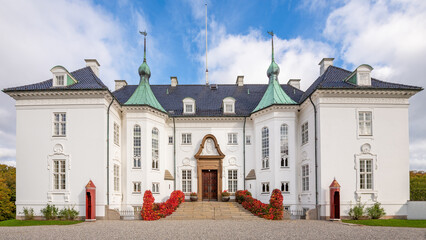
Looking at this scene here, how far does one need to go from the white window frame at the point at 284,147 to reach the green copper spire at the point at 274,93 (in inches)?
82.9

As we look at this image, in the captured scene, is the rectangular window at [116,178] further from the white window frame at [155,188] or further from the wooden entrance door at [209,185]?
the wooden entrance door at [209,185]

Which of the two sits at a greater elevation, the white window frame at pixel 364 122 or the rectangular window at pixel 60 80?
the rectangular window at pixel 60 80

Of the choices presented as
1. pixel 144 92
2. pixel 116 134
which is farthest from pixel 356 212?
pixel 144 92

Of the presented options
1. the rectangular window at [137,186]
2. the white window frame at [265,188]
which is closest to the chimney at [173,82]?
the rectangular window at [137,186]

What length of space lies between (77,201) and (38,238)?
25.8 feet

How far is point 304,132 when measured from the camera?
26469mm

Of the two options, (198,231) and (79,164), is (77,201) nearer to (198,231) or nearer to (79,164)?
(79,164)

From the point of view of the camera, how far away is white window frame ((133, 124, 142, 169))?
2670 centimetres

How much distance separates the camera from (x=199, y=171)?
30.4 m

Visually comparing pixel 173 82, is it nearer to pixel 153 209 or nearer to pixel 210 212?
pixel 210 212

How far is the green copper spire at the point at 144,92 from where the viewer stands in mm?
27609

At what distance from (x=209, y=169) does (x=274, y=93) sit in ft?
28.5

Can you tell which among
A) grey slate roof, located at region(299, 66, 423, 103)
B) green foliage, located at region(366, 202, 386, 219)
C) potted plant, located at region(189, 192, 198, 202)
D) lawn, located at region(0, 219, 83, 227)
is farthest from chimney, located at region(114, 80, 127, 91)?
green foliage, located at region(366, 202, 386, 219)

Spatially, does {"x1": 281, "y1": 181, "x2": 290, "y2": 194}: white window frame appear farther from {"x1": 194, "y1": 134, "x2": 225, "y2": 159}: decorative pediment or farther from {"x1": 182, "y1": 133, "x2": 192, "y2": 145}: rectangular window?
{"x1": 182, "y1": 133, "x2": 192, "y2": 145}: rectangular window
